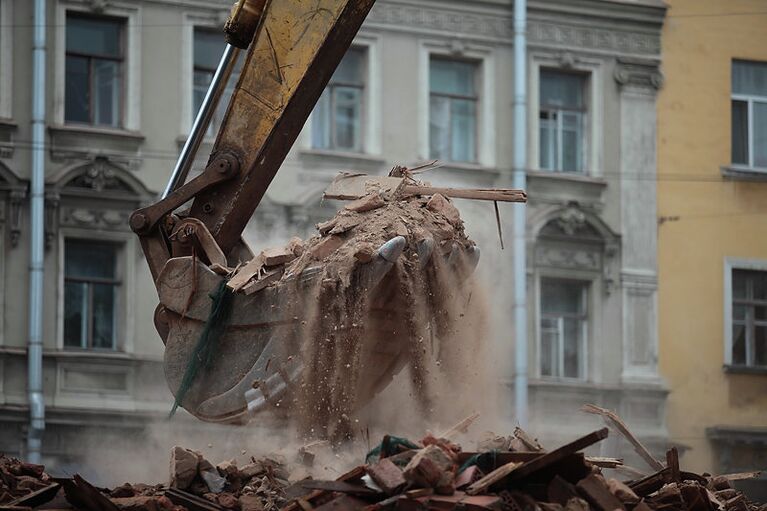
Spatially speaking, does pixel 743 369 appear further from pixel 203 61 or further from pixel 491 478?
pixel 491 478

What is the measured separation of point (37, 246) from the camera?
19266mm

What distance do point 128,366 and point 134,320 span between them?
0.59 metres

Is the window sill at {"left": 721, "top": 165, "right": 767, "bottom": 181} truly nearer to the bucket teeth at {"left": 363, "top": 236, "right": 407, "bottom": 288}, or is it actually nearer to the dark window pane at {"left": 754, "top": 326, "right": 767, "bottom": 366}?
the dark window pane at {"left": 754, "top": 326, "right": 767, "bottom": 366}

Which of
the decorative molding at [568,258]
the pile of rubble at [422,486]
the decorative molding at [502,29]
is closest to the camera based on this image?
the pile of rubble at [422,486]

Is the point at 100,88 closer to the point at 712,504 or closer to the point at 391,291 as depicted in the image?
the point at 391,291

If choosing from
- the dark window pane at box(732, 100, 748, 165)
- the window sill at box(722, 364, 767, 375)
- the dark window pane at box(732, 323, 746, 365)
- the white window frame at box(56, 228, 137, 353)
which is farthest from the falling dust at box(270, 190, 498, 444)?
the dark window pane at box(732, 100, 748, 165)

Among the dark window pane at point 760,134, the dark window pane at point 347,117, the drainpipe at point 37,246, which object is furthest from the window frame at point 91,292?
the dark window pane at point 760,134

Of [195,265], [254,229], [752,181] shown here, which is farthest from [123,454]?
[752,181]

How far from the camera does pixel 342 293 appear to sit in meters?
9.95

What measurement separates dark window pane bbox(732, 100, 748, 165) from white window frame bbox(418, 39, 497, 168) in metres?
3.67

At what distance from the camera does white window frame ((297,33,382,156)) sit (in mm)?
21312

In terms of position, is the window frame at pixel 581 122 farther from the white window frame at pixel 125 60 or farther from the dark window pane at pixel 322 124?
the white window frame at pixel 125 60

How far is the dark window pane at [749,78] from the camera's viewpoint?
76.5 ft

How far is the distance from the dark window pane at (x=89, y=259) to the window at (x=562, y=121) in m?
5.91
